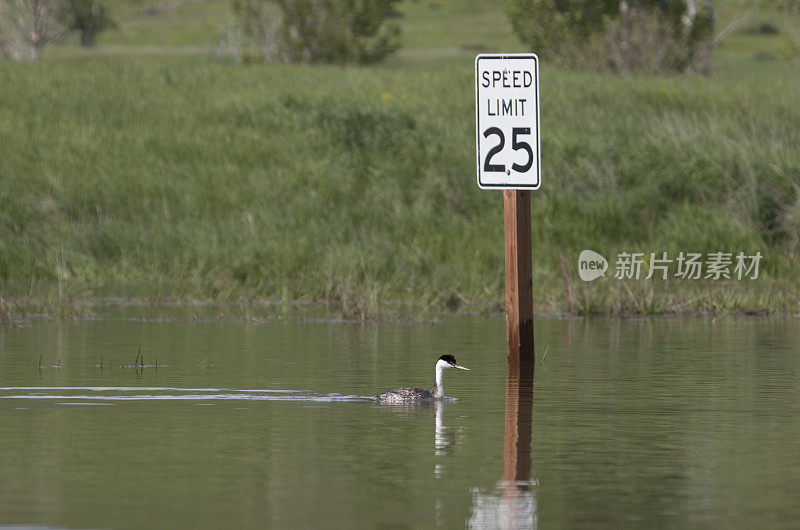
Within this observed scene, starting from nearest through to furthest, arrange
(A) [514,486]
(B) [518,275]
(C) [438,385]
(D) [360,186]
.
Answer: (A) [514,486], (C) [438,385], (B) [518,275], (D) [360,186]

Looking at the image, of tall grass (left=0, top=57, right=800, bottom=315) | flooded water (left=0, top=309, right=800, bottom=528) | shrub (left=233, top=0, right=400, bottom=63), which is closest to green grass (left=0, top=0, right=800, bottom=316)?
tall grass (left=0, top=57, right=800, bottom=315)

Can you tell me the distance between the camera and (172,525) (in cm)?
925

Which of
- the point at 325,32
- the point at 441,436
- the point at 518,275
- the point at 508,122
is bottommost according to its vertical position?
the point at 441,436

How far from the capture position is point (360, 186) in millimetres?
34781

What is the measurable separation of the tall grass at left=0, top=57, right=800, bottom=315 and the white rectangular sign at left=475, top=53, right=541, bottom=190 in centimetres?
572

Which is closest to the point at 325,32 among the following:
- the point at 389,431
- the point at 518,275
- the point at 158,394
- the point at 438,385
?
the point at 518,275

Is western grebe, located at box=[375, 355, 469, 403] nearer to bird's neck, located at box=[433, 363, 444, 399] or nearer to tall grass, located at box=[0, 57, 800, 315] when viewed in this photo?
bird's neck, located at box=[433, 363, 444, 399]

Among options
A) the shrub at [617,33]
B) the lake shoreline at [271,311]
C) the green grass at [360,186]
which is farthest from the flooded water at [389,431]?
the shrub at [617,33]

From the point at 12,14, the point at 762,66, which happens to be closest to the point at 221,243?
the point at 12,14

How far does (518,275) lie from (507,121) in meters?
1.57

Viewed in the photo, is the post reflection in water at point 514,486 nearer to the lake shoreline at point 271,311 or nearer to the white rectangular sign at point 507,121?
the white rectangular sign at point 507,121

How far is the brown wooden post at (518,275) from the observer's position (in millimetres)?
18812

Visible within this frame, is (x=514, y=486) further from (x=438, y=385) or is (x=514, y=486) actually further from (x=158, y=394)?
(x=158, y=394)

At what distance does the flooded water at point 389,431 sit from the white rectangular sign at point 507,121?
1.90 m
